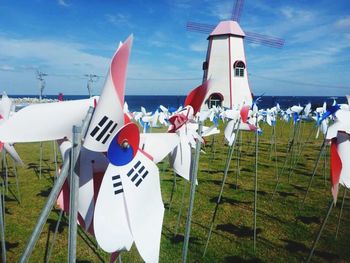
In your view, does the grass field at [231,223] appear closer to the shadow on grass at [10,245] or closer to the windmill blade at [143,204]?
the shadow on grass at [10,245]

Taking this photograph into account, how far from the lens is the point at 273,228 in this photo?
3734 millimetres

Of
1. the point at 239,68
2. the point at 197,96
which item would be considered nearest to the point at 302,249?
the point at 197,96

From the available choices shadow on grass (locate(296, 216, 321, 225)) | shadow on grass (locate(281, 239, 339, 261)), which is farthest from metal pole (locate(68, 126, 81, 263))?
shadow on grass (locate(296, 216, 321, 225))

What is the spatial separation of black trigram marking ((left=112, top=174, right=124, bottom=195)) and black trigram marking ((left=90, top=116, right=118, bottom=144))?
4.6 inches

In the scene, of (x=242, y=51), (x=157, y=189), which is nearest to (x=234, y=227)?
(x=157, y=189)

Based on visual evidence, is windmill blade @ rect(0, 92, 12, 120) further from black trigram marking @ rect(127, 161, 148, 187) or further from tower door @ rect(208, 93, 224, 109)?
tower door @ rect(208, 93, 224, 109)

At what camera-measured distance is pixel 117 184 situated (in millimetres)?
875

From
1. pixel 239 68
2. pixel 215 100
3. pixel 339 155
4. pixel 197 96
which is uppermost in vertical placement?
pixel 239 68

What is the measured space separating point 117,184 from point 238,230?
3084 mm

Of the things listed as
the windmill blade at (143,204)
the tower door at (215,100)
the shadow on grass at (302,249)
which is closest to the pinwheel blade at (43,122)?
the windmill blade at (143,204)

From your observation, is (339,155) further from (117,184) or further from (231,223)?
(231,223)

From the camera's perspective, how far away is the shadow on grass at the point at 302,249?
303 cm

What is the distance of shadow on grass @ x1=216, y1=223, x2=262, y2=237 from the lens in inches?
140

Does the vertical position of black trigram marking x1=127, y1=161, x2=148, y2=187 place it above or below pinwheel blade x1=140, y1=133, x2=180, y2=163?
below
